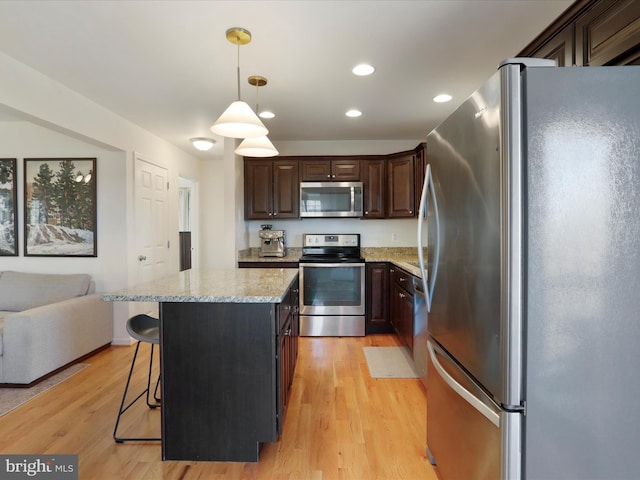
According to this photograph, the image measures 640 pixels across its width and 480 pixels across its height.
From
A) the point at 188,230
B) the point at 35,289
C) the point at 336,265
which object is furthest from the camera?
the point at 188,230

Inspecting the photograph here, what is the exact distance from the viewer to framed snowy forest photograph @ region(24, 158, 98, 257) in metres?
3.58

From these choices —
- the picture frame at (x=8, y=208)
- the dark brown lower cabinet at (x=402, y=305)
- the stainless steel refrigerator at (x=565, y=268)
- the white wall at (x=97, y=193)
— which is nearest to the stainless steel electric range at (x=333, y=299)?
the dark brown lower cabinet at (x=402, y=305)

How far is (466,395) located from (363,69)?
7.14ft

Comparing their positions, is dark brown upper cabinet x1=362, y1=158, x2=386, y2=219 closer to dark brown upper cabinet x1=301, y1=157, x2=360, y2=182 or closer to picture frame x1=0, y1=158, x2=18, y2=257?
dark brown upper cabinet x1=301, y1=157, x2=360, y2=182

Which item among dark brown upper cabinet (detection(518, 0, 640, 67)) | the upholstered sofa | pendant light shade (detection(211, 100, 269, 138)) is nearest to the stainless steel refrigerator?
dark brown upper cabinet (detection(518, 0, 640, 67))

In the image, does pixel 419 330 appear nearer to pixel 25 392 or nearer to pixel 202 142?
pixel 25 392

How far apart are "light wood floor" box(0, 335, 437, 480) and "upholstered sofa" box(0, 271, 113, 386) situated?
0.89ft

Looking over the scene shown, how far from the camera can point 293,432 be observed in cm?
210

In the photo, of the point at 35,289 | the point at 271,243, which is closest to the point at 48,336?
the point at 35,289

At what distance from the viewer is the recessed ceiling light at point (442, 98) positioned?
3.07 m

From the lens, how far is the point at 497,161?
1.10 meters

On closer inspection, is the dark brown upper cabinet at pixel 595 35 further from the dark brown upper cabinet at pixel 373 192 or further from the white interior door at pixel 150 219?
the white interior door at pixel 150 219

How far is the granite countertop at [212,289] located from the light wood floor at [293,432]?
0.87 meters

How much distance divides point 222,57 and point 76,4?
801 millimetres
